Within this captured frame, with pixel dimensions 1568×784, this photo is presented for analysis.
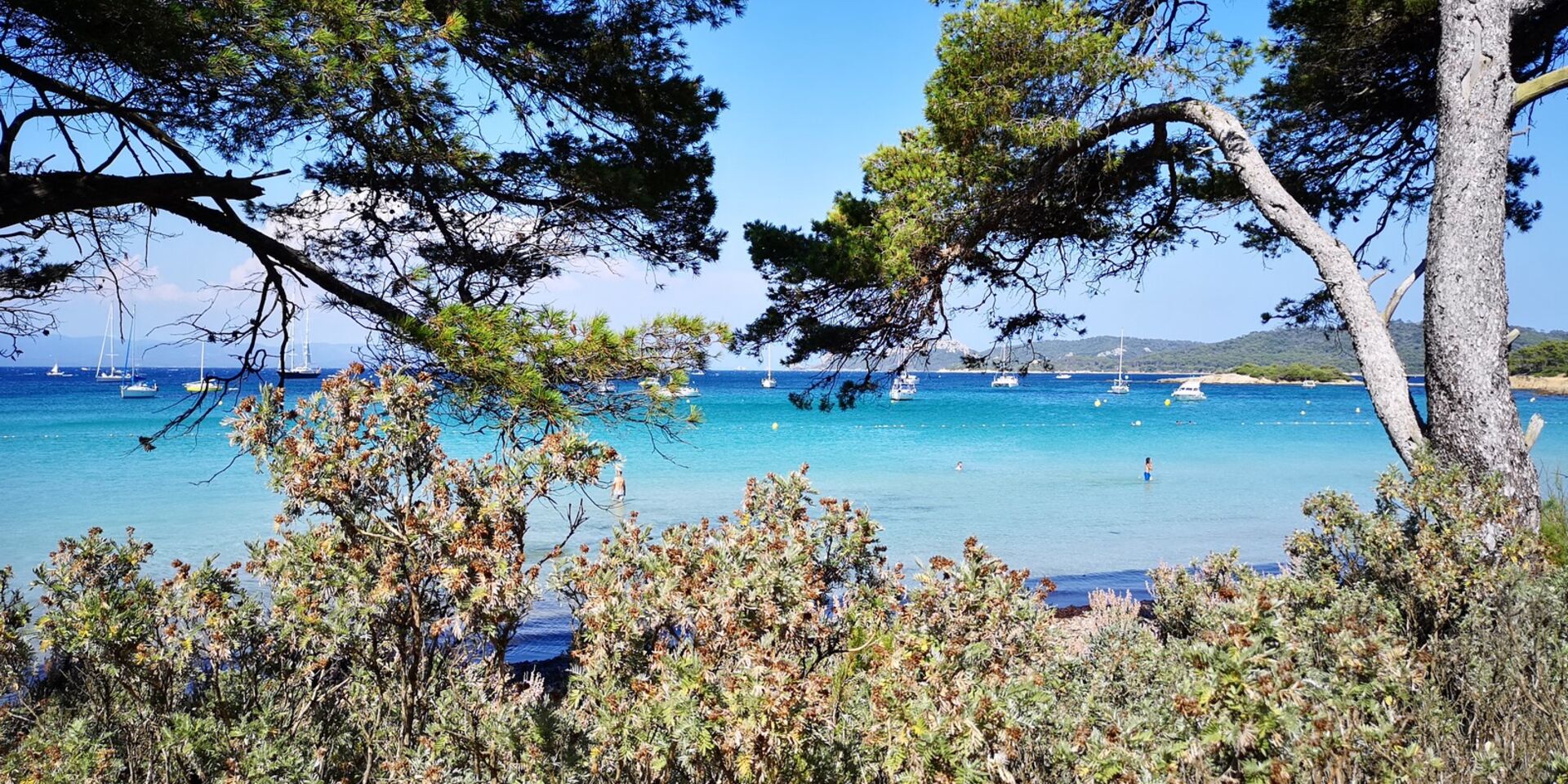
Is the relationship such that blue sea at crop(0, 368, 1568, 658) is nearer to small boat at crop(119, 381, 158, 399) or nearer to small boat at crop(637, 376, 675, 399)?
small boat at crop(637, 376, 675, 399)

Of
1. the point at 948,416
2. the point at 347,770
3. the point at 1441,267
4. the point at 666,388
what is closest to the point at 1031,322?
the point at 1441,267

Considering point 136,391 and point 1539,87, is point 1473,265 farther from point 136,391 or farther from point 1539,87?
point 136,391

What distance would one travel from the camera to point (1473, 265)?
4930 millimetres

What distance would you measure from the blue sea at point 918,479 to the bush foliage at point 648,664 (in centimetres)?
47

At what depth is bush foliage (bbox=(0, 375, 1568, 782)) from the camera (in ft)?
6.50

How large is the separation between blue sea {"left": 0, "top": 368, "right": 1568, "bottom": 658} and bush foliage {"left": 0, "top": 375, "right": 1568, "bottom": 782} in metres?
0.47

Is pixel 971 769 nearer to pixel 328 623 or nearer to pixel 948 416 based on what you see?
pixel 328 623

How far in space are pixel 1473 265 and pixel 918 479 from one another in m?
17.7

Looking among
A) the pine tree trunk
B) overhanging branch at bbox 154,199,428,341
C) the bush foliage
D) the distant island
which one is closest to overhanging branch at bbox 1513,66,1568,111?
the pine tree trunk

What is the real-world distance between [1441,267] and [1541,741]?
10.6 feet

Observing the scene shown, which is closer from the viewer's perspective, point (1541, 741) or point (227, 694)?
point (1541, 741)

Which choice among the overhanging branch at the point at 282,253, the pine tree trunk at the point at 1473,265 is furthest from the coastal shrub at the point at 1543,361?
the overhanging branch at the point at 282,253

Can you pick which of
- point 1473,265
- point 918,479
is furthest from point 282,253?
point 918,479

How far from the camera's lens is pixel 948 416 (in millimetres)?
49812
